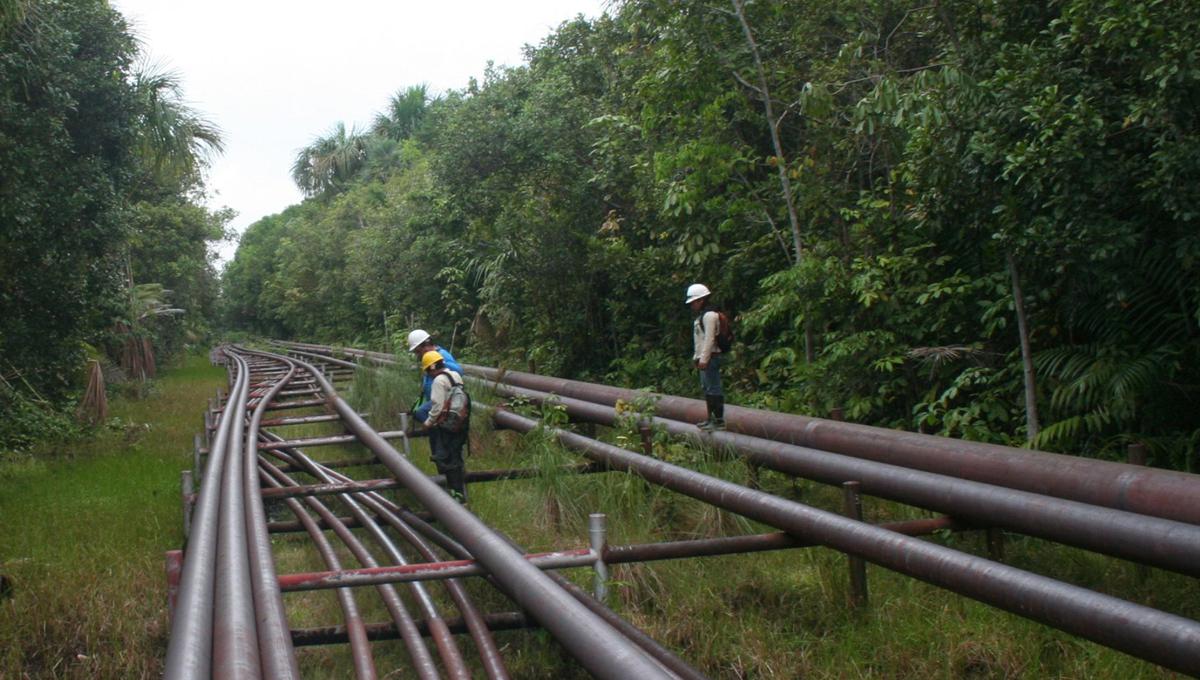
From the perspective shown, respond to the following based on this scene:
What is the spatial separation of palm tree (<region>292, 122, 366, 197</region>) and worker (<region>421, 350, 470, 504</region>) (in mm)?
48935

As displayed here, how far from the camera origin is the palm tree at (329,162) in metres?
54.5

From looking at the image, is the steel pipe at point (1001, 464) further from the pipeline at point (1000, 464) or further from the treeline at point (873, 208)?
the treeline at point (873, 208)

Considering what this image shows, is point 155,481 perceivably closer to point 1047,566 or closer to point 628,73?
point 628,73

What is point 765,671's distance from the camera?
4.56 m

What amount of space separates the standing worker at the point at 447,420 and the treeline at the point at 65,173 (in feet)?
18.6

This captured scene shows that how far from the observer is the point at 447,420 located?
7.39m

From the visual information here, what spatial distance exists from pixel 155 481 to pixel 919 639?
8.56 metres

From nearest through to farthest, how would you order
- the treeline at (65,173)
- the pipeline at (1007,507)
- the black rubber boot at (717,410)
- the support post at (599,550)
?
the pipeline at (1007,507), the support post at (599,550), the black rubber boot at (717,410), the treeline at (65,173)

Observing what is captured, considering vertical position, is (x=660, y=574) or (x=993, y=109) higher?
(x=993, y=109)

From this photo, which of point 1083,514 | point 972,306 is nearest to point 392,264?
point 972,306

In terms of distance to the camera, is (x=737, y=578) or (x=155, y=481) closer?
(x=737, y=578)

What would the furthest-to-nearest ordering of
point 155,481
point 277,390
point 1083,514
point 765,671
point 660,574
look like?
1. point 277,390
2. point 155,481
3. point 660,574
4. point 765,671
5. point 1083,514

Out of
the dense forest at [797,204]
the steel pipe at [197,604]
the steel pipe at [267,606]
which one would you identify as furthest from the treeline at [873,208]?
the steel pipe at [197,604]

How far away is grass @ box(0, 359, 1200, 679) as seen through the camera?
4.63 meters
